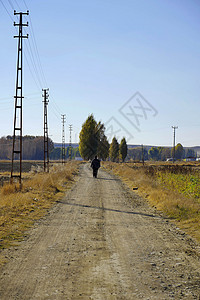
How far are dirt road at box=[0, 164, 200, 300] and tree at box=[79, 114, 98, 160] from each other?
213 feet

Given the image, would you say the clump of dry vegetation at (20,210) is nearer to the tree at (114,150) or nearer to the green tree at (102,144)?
the green tree at (102,144)

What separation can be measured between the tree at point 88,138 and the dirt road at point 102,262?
64852 mm

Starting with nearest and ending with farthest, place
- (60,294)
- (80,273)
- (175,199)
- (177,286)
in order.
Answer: (60,294) → (177,286) → (80,273) → (175,199)

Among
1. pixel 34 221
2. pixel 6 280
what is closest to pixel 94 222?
pixel 34 221

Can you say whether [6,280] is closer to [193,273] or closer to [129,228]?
[193,273]

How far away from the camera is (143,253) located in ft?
22.4

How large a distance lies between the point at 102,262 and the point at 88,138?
69562 millimetres

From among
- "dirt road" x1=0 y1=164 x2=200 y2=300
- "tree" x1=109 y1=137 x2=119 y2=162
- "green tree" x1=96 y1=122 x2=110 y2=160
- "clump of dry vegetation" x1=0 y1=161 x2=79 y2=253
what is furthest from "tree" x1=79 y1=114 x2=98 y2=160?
"dirt road" x1=0 y1=164 x2=200 y2=300

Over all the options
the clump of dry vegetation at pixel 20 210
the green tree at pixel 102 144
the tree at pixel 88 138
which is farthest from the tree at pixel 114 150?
the clump of dry vegetation at pixel 20 210

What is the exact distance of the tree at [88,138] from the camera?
7556cm

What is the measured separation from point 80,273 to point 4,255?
1923 millimetres

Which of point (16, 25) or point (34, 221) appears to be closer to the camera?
point (34, 221)

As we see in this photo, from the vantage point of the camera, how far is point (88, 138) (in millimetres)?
75500

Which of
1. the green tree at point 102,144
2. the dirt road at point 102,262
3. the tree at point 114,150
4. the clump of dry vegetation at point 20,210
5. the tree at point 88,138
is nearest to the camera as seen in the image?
the dirt road at point 102,262
